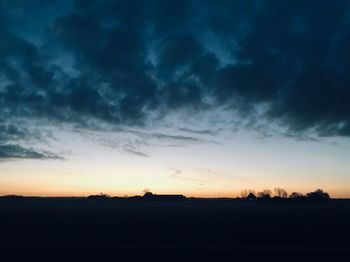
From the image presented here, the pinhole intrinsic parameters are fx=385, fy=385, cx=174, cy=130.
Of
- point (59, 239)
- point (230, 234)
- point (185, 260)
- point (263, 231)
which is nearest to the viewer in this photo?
point (185, 260)

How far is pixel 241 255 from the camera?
97.3 feet

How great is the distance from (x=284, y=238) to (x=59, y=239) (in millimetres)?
22581

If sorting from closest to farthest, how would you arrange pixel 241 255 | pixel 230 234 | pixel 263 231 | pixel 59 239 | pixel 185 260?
pixel 185 260
pixel 241 255
pixel 59 239
pixel 230 234
pixel 263 231

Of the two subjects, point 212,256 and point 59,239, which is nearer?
point 212,256

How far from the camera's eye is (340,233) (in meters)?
43.6

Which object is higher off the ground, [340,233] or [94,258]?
[340,233]

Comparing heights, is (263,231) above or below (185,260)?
above

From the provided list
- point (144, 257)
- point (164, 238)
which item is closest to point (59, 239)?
point (164, 238)

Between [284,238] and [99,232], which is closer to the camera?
[284,238]

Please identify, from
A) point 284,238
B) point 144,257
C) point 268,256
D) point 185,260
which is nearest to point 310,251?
point 268,256

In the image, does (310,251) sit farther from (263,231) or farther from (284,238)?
(263,231)

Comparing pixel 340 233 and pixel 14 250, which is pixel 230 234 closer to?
pixel 340 233

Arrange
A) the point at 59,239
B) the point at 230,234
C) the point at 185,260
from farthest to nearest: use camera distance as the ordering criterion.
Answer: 1. the point at 230,234
2. the point at 59,239
3. the point at 185,260

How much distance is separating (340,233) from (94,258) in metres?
29.3
